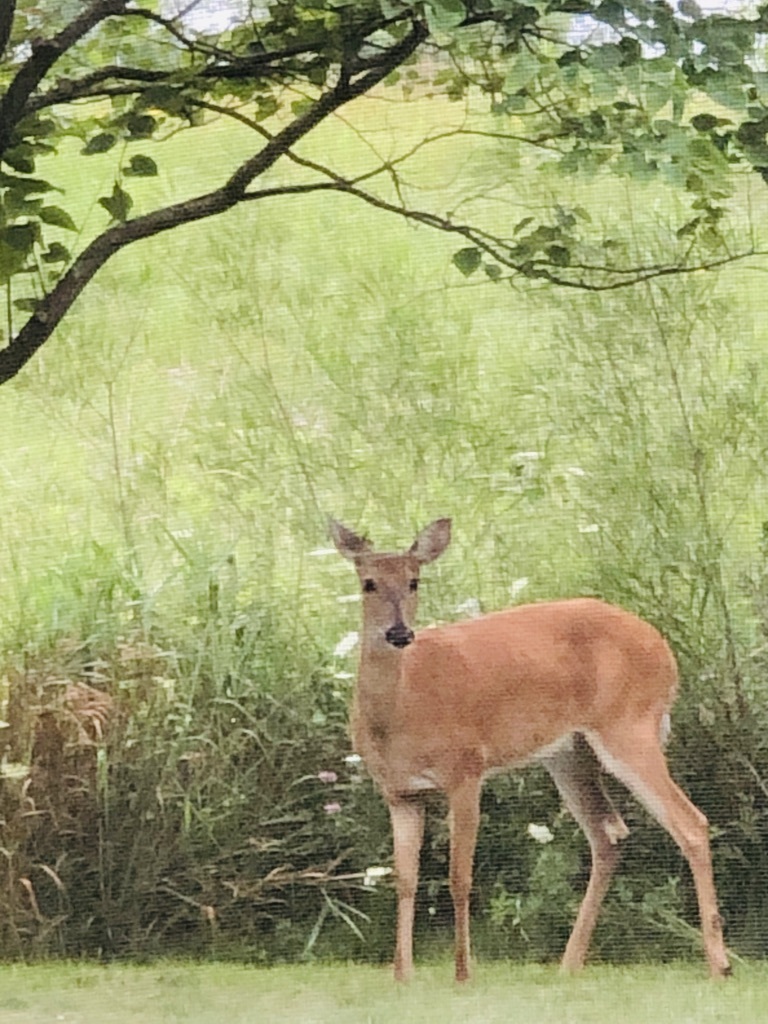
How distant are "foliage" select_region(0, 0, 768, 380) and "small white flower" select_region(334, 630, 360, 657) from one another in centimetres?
26

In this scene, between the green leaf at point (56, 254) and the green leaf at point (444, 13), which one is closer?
the green leaf at point (444, 13)

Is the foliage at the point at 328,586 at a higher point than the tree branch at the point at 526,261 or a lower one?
lower

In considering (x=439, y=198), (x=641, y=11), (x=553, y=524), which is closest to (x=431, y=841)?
(x=553, y=524)

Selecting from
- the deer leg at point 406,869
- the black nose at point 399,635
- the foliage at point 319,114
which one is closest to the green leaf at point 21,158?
the foliage at point 319,114

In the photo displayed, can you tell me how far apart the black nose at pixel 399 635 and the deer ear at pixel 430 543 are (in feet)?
0.15

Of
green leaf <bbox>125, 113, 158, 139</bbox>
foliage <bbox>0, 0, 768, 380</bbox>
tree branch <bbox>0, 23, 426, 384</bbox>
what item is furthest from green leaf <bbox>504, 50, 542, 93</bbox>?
green leaf <bbox>125, 113, 158, 139</bbox>

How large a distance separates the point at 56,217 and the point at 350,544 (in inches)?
12.1

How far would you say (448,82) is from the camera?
3.60ft

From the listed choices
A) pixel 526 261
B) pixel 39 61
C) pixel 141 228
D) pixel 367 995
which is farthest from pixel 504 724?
pixel 39 61

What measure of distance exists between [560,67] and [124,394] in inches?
14.7

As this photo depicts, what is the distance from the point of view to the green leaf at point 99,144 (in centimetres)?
112

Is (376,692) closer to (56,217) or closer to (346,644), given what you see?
(346,644)

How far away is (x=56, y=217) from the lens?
1112 mm

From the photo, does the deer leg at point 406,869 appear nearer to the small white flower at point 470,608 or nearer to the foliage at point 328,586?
the foliage at point 328,586
